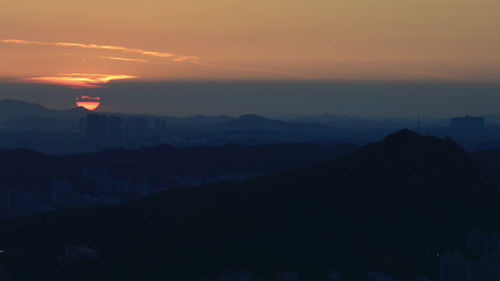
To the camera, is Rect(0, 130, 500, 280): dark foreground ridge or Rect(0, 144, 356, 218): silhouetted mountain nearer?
Rect(0, 130, 500, 280): dark foreground ridge

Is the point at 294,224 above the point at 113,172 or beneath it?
above

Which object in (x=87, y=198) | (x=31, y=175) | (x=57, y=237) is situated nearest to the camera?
(x=57, y=237)

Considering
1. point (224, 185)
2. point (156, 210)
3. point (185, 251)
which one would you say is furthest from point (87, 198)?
point (185, 251)

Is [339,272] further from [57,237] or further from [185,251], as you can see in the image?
[57,237]

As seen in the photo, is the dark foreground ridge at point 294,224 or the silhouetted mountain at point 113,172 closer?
the dark foreground ridge at point 294,224

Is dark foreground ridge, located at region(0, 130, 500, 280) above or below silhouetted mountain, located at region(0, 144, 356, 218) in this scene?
above

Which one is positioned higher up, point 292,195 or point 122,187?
point 292,195

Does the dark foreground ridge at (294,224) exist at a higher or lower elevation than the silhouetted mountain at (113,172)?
higher

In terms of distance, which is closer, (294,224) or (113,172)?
(294,224)
